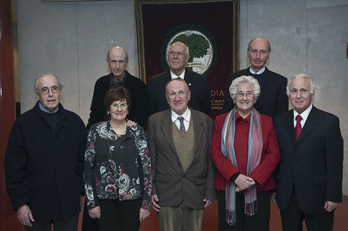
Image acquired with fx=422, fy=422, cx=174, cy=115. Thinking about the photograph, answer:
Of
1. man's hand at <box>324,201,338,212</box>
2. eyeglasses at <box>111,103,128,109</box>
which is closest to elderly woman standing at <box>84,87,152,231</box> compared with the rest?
eyeglasses at <box>111,103,128,109</box>

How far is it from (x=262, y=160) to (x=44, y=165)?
5.12 ft

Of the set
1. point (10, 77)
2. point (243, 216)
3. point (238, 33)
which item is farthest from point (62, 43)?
point (243, 216)

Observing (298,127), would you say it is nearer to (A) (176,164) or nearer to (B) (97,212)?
(A) (176,164)

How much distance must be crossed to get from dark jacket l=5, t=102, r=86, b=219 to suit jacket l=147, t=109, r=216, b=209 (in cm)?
63

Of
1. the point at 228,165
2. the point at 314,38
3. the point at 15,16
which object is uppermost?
the point at 15,16

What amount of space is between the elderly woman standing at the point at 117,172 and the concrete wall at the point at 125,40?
385cm

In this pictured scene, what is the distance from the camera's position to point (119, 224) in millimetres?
3012

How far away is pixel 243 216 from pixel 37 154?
155cm

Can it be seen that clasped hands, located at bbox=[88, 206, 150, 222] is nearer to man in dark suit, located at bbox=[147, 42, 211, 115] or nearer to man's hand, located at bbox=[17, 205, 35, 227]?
man's hand, located at bbox=[17, 205, 35, 227]

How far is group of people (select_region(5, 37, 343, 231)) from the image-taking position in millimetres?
2912

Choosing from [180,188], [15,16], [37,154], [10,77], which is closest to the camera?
[37,154]

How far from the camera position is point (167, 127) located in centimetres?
316

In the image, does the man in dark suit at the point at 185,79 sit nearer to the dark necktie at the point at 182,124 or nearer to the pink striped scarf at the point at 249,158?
the dark necktie at the point at 182,124

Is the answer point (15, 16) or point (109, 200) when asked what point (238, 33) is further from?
point (109, 200)
